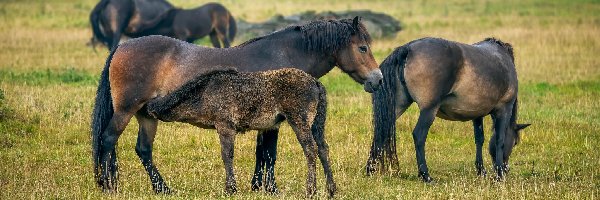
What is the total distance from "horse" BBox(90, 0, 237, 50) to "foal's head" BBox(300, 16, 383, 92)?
47.4 ft

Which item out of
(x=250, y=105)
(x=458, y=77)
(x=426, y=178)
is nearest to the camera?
(x=250, y=105)

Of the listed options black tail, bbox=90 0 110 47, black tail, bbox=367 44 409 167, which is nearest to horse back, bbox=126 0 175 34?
black tail, bbox=90 0 110 47

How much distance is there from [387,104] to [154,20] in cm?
1464

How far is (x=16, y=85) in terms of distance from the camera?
18.0m

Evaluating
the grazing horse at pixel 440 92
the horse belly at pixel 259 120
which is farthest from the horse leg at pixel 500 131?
the horse belly at pixel 259 120

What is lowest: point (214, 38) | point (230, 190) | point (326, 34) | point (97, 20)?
point (214, 38)

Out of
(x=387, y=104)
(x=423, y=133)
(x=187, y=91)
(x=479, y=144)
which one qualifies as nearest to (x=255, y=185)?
(x=187, y=91)

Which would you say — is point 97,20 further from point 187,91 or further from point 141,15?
point 187,91

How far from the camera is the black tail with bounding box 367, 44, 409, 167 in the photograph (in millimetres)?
11352

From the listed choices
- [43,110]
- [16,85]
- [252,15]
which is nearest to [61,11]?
[252,15]

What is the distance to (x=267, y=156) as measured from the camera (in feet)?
33.0

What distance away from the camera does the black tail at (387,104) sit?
11.4 meters

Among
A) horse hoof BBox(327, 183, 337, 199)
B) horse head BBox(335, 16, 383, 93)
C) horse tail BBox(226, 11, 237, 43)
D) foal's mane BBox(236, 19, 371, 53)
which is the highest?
foal's mane BBox(236, 19, 371, 53)

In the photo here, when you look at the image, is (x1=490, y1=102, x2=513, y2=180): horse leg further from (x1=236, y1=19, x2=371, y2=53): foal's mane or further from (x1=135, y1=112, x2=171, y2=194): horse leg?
(x1=135, y1=112, x2=171, y2=194): horse leg
